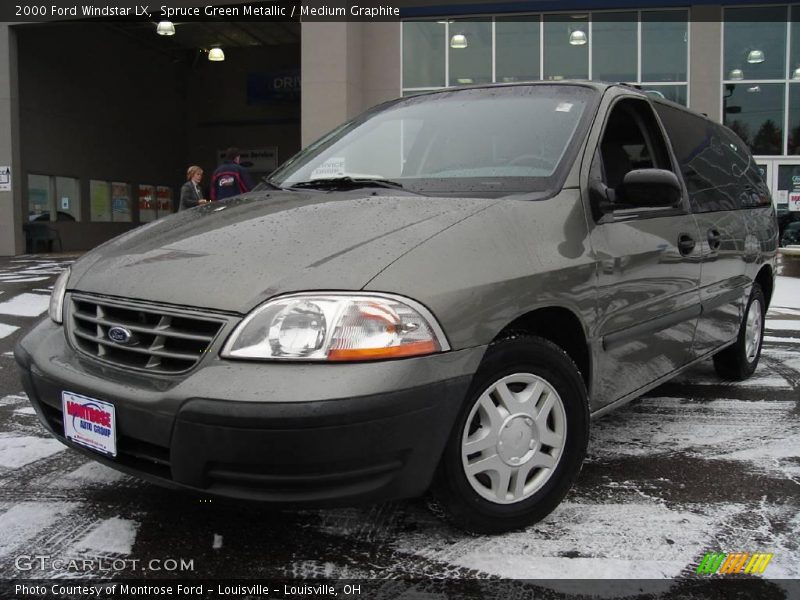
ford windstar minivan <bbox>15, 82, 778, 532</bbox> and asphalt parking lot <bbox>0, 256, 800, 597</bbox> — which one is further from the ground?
ford windstar minivan <bbox>15, 82, 778, 532</bbox>

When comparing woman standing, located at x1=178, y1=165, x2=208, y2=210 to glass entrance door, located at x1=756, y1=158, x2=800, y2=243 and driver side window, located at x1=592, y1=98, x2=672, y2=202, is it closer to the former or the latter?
driver side window, located at x1=592, y1=98, x2=672, y2=202

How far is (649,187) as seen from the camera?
2.92 meters

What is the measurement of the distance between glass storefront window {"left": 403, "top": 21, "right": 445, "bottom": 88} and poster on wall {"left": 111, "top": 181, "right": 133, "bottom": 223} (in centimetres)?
1436

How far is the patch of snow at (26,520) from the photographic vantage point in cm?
252

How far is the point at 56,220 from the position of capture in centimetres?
2359

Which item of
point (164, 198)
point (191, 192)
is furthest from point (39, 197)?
point (191, 192)

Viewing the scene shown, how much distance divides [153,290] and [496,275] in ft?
3.59

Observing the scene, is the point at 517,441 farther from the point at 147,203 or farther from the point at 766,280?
the point at 147,203

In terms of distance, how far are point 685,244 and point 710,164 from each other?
0.95 metres

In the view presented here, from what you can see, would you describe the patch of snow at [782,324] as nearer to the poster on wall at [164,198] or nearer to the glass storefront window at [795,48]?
the glass storefront window at [795,48]

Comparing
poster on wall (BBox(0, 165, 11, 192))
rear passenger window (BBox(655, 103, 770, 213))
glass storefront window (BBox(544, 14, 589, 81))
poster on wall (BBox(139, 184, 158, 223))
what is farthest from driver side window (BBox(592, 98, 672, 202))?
poster on wall (BBox(139, 184, 158, 223))

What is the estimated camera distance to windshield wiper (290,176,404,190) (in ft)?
10.0

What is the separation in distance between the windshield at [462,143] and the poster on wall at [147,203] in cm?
2670

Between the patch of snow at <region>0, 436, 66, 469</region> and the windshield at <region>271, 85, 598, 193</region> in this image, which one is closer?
the windshield at <region>271, 85, 598, 193</region>
